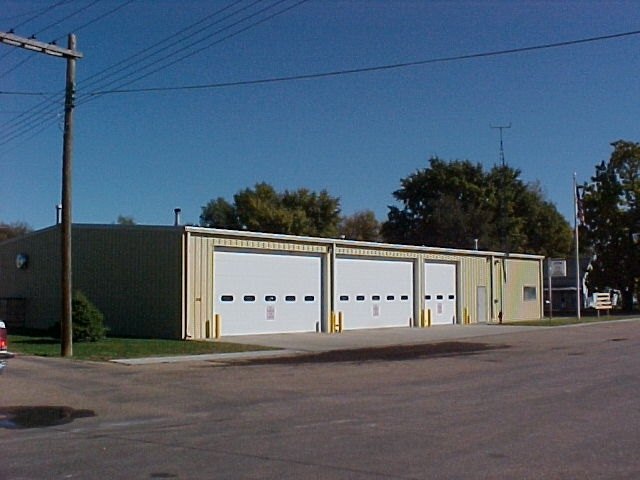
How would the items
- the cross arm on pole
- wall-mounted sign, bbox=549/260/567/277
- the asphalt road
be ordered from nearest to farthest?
the asphalt road < the cross arm on pole < wall-mounted sign, bbox=549/260/567/277

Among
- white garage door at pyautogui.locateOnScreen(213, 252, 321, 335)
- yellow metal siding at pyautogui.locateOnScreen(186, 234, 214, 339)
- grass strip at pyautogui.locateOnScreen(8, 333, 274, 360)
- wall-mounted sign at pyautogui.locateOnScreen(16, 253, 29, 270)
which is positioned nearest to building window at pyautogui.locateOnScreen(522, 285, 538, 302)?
white garage door at pyautogui.locateOnScreen(213, 252, 321, 335)

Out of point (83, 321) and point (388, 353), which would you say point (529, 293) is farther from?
point (83, 321)

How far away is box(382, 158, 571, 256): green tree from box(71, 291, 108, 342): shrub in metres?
56.6

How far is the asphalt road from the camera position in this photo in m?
8.53

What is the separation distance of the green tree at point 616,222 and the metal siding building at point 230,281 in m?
25.9

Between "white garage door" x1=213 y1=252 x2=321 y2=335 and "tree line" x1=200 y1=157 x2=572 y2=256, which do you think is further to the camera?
"tree line" x1=200 y1=157 x2=572 y2=256

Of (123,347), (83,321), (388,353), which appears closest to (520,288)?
(388,353)

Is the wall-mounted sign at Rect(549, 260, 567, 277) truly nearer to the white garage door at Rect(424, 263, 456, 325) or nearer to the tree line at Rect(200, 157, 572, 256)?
the white garage door at Rect(424, 263, 456, 325)

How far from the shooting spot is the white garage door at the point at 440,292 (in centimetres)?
4253

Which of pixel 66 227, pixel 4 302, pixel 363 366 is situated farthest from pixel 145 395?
pixel 4 302

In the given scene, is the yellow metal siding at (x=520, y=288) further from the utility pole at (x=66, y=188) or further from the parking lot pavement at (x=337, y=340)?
Answer: the utility pole at (x=66, y=188)

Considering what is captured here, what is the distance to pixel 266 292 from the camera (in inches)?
1281

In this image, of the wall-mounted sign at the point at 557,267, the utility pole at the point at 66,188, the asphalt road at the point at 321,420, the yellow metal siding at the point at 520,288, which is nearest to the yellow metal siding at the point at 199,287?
the utility pole at the point at 66,188

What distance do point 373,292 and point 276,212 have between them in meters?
41.0
